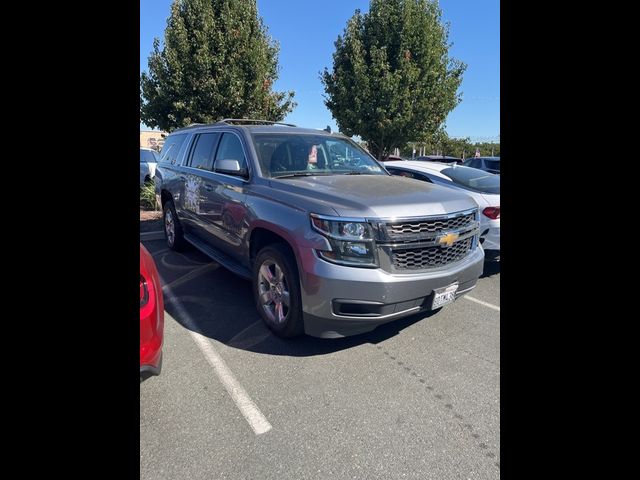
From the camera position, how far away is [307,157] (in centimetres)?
410

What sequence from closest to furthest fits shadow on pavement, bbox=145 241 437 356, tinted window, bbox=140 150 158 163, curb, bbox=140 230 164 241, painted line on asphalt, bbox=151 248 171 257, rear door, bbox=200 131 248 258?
shadow on pavement, bbox=145 241 437 356, rear door, bbox=200 131 248 258, painted line on asphalt, bbox=151 248 171 257, curb, bbox=140 230 164 241, tinted window, bbox=140 150 158 163

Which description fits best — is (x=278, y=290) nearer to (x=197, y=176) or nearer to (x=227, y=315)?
(x=227, y=315)

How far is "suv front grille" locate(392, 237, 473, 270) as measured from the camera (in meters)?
2.81

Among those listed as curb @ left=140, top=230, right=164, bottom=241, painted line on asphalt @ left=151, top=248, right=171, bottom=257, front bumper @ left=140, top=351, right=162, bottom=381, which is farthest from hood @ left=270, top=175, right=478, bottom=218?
curb @ left=140, top=230, right=164, bottom=241

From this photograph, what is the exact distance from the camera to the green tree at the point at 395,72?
13.9 meters

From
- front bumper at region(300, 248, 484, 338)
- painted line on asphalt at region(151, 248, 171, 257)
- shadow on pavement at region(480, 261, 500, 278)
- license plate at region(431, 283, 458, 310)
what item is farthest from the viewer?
painted line on asphalt at region(151, 248, 171, 257)

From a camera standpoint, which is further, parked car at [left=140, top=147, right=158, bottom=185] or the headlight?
parked car at [left=140, top=147, right=158, bottom=185]

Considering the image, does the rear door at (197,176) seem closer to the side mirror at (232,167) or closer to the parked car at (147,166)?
the side mirror at (232,167)

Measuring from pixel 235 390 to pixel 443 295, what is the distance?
1.72m

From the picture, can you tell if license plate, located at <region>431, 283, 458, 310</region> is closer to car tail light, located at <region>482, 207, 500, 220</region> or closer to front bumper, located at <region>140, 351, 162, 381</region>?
front bumper, located at <region>140, 351, 162, 381</region>

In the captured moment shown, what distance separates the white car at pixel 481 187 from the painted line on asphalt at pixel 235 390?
3.77 metres

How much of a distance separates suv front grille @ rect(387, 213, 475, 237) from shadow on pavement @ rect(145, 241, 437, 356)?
1.07 m
